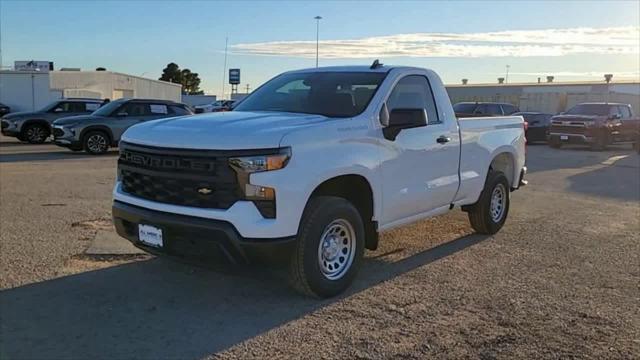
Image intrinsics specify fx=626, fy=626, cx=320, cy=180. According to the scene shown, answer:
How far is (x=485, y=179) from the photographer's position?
756 centimetres

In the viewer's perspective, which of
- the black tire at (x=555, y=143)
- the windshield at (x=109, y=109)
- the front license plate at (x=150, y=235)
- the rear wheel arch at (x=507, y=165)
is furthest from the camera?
the black tire at (x=555, y=143)

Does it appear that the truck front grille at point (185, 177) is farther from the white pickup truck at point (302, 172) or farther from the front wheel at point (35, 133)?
the front wheel at point (35, 133)

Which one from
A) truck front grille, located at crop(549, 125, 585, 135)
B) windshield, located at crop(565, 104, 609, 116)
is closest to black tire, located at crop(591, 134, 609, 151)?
truck front grille, located at crop(549, 125, 585, 135)

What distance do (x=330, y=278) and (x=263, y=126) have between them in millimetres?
1375

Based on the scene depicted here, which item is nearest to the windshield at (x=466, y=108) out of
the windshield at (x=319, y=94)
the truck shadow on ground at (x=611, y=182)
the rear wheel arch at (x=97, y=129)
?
the truck shadow on ground at (x=611, y=182)

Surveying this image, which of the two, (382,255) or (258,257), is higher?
(258,257)

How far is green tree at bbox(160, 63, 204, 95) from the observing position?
311 feet

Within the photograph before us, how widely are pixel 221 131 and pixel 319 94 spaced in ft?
4.98

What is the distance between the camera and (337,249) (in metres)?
5.34

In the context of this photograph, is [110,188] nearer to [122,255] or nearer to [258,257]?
[122,255]

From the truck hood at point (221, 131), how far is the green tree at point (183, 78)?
9061 cm

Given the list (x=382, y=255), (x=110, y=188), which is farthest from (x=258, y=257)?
(x=110, y=188)

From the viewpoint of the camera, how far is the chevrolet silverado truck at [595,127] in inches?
919

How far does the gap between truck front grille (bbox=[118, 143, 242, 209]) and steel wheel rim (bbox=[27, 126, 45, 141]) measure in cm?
1922
